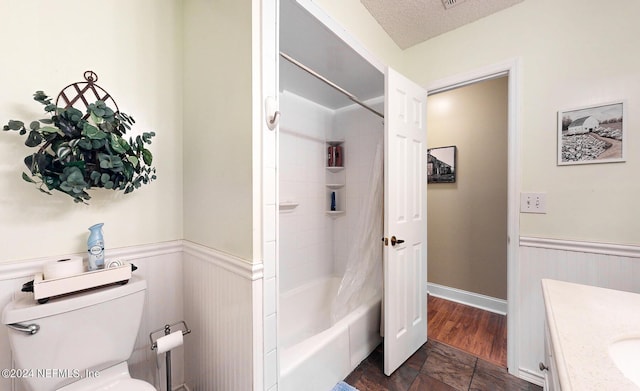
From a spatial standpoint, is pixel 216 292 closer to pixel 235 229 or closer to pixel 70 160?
pixel 235 229

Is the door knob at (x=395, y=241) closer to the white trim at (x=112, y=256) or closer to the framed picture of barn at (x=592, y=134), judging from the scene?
the framed picture of barn at (x=592, y=134)

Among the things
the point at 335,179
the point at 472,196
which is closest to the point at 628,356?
the point at 472,196

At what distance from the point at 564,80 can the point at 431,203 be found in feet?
5.27

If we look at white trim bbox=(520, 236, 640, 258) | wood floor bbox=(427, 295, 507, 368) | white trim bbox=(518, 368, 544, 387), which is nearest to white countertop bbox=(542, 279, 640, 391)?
white trim bbox=(520, 236, 640, 258)

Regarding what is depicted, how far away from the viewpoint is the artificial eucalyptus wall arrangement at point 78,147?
88 centimetres

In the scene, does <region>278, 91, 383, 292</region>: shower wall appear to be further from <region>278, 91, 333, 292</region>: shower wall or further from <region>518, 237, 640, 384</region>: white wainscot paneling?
<region>518, 237, 640, 384</region>: white wainscot paneling

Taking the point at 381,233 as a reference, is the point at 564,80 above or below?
above

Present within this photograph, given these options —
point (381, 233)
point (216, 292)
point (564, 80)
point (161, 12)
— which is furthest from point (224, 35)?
point (564, 80)

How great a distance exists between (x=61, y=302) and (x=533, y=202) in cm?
241

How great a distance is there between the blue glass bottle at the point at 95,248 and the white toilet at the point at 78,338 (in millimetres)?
105

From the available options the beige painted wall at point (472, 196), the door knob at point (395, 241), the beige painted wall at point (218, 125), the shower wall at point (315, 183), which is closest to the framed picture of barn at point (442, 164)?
the beige painted wall at point (472, 196)

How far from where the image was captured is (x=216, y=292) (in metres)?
1.14

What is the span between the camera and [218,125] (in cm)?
114

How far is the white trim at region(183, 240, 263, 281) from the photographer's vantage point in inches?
38.0
